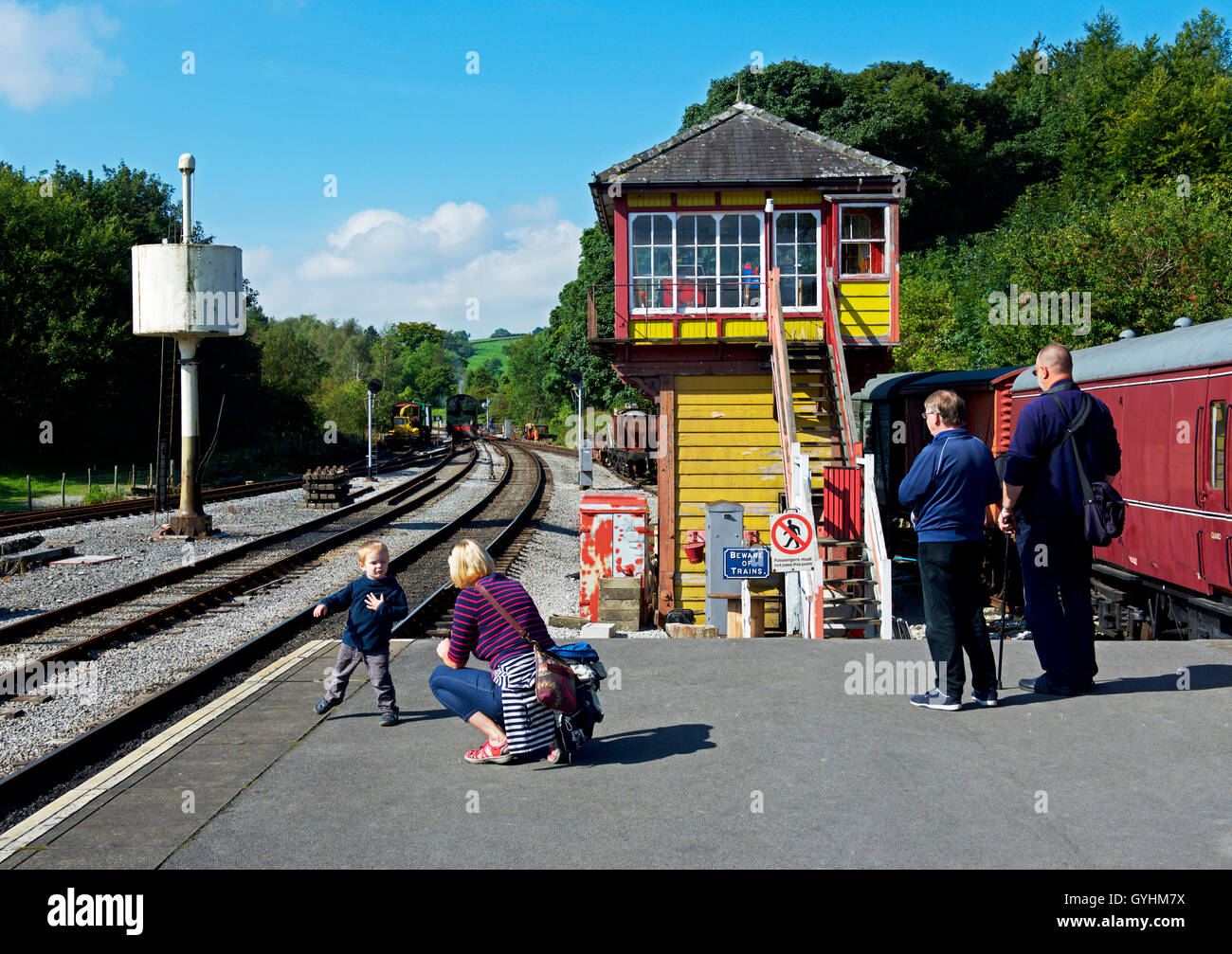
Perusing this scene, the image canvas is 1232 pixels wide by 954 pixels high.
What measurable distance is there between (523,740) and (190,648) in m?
7.46

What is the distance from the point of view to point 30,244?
146 ft

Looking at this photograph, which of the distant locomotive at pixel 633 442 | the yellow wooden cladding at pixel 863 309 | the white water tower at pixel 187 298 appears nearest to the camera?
the yellow wooden cladding at pixel 863 309

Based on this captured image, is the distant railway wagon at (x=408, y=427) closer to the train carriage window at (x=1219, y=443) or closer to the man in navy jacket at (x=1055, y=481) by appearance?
the train carriage window at (x=1219, y=443)

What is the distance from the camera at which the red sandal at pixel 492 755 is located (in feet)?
18.8

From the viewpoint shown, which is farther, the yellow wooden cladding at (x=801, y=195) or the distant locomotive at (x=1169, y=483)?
the yellow wooden cladding at (x=801, y=195)

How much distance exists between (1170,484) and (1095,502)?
5.74 m

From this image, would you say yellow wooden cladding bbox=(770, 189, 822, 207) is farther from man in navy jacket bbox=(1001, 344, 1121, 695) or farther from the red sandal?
the red sandal

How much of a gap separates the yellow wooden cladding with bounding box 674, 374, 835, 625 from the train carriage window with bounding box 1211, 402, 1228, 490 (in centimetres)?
813

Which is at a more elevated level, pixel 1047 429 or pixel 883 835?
pixel 1047 429

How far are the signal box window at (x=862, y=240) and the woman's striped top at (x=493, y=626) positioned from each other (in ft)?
46.5

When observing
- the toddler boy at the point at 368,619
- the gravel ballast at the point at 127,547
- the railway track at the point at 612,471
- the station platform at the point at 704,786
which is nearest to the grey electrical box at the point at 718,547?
the station platform at the point at 704,786

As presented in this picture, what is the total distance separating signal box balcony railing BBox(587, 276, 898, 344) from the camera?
18.5 metres
